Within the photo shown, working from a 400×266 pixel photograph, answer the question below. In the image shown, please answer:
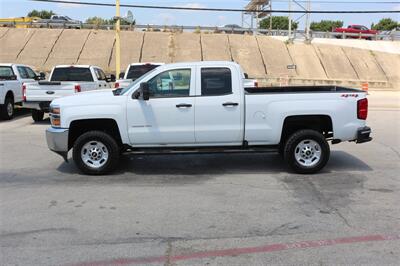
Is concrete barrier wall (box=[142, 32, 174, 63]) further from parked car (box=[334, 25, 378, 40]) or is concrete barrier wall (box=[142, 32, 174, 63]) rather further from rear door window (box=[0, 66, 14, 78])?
rear door window (box=[0, 66, 14, 78])

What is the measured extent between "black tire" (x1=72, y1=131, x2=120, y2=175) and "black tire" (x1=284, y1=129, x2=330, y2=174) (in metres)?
2.89

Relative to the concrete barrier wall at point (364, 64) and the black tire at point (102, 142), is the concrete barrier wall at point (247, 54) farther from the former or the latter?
the black tire at point (102, 142)

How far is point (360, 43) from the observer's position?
47.6m

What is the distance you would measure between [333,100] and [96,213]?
4381 mm

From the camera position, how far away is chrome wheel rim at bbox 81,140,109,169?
8.23 m

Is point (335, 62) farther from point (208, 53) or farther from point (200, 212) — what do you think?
point (200, 212)

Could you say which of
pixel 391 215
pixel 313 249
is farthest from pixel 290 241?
pixel 391 215

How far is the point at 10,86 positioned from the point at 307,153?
38.6 ft

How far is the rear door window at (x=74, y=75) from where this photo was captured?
1641 cm

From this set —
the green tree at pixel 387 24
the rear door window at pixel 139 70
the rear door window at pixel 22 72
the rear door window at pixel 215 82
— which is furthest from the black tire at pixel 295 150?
the green tree at pixel 387 24

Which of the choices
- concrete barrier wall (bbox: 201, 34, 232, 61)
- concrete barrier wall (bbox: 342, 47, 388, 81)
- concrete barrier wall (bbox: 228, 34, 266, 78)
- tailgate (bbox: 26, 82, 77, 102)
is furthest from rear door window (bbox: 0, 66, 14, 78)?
concrete barrier wall (bbox: 342, 47, 388, 81)

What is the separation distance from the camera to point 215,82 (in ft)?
27.0

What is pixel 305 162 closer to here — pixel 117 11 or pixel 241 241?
pixel 241 241

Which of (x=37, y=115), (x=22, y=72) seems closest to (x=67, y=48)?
(x=22, y=72)
